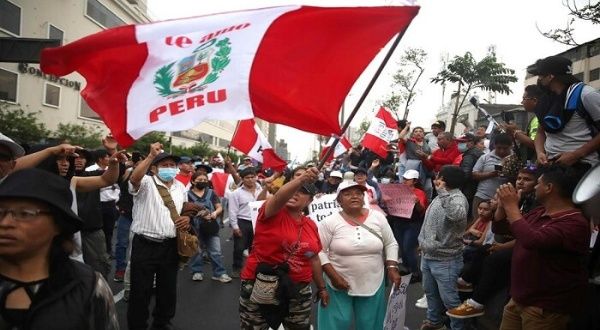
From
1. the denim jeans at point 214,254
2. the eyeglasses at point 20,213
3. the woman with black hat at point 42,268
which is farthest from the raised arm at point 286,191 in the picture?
the denim jeans at point 214,254

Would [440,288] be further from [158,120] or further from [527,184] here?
[158,120]

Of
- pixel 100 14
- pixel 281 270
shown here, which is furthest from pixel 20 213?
pixel 100 14

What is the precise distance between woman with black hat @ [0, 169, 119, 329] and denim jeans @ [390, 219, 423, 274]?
601 cm

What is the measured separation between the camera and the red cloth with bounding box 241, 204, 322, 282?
3.61 metres

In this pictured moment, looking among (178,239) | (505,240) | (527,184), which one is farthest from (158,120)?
(505,240)

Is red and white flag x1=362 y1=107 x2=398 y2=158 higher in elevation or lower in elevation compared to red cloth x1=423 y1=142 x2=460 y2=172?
higher

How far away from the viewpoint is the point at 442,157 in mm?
7996

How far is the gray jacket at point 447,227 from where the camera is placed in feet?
15.4

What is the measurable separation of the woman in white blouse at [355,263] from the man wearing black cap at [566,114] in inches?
59.0

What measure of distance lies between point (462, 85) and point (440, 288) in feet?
68.6

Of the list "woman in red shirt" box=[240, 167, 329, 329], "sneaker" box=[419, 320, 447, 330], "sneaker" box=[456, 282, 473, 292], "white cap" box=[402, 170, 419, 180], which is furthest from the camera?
"white cap" box=[402, 170, 419, 180]

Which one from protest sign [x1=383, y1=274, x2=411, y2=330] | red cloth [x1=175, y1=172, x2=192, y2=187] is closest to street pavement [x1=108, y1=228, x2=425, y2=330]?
protest sign [x1=383, y1=274, x2=411, y2=330]

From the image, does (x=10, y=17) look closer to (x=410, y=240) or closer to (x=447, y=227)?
(x=410, y=240)

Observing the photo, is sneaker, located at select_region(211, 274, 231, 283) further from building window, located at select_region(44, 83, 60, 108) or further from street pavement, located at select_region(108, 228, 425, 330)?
building window, located at select_region(44, 83, 60, 108)
